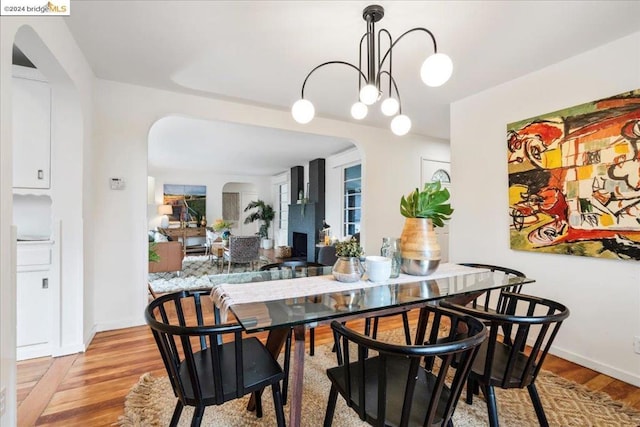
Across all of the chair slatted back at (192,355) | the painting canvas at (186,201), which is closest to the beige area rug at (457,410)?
the chair slatted back at (192,355)

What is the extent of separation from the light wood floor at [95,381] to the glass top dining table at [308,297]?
3.09ft

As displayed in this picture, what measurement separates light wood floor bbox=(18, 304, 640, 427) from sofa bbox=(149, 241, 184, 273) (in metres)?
2.42

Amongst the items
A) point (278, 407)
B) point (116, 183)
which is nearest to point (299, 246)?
point (116, 183)

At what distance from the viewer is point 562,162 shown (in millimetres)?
2314

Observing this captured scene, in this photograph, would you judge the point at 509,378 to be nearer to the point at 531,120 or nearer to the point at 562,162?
the point at 562,162

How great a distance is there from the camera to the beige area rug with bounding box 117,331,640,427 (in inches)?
62.1

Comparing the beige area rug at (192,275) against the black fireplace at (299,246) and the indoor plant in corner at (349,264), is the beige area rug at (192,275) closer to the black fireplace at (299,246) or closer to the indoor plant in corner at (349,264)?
the black fireplace at (299,246)

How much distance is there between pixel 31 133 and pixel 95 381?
1855mm

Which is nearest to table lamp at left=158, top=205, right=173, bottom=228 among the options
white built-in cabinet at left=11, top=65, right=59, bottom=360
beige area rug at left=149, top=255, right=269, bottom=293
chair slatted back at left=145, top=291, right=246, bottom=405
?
beige area rug at left=149, top=255, right=269, bottom=293

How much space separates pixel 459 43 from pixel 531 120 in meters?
1.01

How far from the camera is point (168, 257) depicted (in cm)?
496

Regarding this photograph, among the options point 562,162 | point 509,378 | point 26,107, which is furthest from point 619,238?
point 26,107

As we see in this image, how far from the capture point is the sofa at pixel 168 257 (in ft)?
15.9

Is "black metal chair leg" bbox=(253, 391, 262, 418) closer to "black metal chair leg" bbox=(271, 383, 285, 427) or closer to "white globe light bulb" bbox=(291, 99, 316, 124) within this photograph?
"black metal chair leg" bbox=(271, 383, 285, 427)
